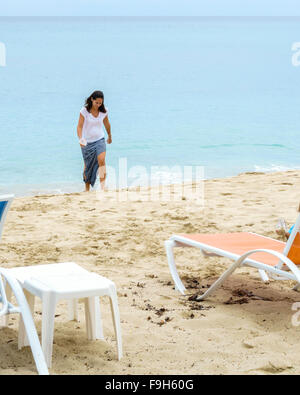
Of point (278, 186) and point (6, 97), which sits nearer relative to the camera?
point (278, 186)

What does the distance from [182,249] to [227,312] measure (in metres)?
1.61

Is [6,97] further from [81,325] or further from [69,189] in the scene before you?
[81,325]

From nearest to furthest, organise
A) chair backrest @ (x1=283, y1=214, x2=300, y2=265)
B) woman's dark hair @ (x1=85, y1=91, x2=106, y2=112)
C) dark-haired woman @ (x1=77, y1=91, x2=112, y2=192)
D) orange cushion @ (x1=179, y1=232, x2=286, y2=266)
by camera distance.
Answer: chair backrest @ (x1=283, y1=214, x2=300, y2=265) → orange cushion @ (x1=179, y1=232, x2=286, y2=266) → woman's dark hair @ (x1=85, y1=91, x2=106, y2=112) → dark-haired woman @ (x1=77, y1=91, x2=112, y2=192)

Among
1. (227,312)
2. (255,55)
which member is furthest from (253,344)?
(255,55)

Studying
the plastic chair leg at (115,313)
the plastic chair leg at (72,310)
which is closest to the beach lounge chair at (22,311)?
the plastic chair leg at (115,313)

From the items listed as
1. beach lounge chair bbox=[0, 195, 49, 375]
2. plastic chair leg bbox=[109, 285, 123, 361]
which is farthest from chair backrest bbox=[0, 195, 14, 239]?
plastic chair leg bbox=[109, 285, 123, 361]

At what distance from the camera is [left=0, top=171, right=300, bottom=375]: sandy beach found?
136 inches

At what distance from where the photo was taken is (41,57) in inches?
2093

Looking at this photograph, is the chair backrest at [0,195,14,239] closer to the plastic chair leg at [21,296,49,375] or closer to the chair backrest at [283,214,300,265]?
the plastic chair leg at [21,296,49,375]

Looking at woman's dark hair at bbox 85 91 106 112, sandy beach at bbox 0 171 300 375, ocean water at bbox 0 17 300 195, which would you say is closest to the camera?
sandy beach at bbox 0 171 300 375

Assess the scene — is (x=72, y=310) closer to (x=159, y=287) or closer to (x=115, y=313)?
(x=115, y=313)

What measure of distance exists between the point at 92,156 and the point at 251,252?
4827mm

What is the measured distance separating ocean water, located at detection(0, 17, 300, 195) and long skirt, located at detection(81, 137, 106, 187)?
10.5ft
